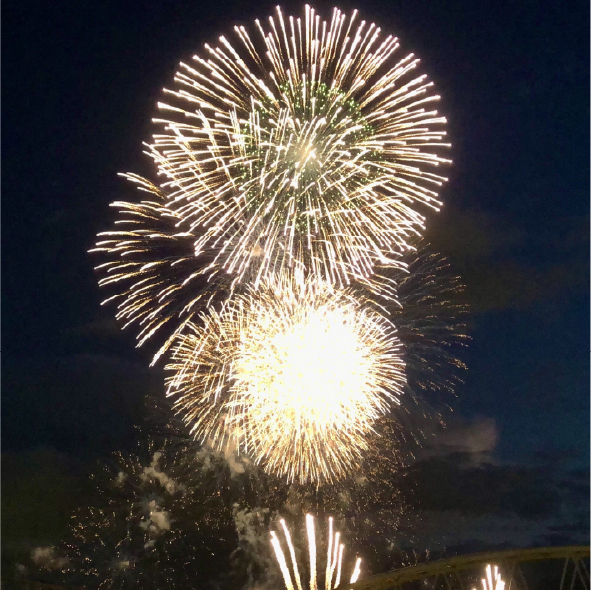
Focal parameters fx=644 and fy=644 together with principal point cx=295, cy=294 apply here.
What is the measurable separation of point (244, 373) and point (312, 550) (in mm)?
6968

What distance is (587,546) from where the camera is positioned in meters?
18.8

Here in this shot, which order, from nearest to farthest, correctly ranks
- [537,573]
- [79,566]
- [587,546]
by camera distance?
1. [587,546]
2. [79,566]
3. [537,573]

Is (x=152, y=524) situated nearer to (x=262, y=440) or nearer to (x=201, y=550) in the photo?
(x=201, y=550)

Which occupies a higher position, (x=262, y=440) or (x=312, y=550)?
(x=262, y=440)

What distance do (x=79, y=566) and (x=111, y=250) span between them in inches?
1949

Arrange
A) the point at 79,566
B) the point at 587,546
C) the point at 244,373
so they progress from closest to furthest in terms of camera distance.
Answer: the point at 587,546, the point at 244,373, the point at 79,566

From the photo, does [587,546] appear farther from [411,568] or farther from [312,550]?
[312,550]

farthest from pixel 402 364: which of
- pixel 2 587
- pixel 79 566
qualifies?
pixel 79 566

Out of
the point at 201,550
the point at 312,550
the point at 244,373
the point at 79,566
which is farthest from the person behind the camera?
the point at 201,550

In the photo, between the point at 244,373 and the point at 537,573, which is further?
the point at 537,573

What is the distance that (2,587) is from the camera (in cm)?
2641

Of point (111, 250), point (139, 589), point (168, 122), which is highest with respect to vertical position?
point (168, 122)

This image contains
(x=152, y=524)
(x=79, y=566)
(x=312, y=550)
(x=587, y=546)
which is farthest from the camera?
(x=152, y=524)

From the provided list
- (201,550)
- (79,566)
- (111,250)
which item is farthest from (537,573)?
(111,250)
